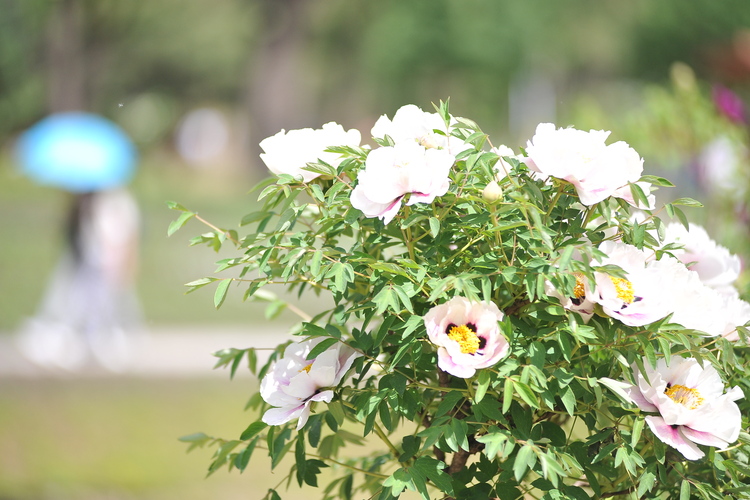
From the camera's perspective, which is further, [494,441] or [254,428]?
[254,428]

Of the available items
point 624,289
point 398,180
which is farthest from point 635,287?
point 398,180

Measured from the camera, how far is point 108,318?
859 centimetres

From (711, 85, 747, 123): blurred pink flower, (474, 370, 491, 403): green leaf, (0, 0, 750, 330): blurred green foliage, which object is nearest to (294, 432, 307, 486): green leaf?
(474, 370, 491, 403): green leaf

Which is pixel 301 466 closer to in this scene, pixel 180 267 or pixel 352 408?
pixel 352 408

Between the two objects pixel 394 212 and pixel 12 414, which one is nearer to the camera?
pixel 394 212

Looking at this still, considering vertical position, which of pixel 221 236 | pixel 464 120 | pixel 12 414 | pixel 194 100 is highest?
pixel 194 100

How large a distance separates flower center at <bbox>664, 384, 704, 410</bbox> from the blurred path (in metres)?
5.55

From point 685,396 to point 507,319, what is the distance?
12.7 inches

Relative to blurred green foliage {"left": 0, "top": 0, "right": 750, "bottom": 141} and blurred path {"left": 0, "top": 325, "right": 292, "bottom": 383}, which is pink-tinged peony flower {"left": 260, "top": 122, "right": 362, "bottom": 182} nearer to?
blurred path {"left": 0, "top": 325, "right": 292, "bottom": 383}

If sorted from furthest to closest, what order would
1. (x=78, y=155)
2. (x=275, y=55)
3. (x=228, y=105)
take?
1. (x=228, y=105)
2. (x=275, y=55)
3. (x=78, y=155)

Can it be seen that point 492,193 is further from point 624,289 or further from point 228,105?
point 228,105

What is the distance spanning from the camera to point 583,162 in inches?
53.5

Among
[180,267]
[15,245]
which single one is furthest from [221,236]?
[15,245]

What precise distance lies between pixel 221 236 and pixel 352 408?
383mm
